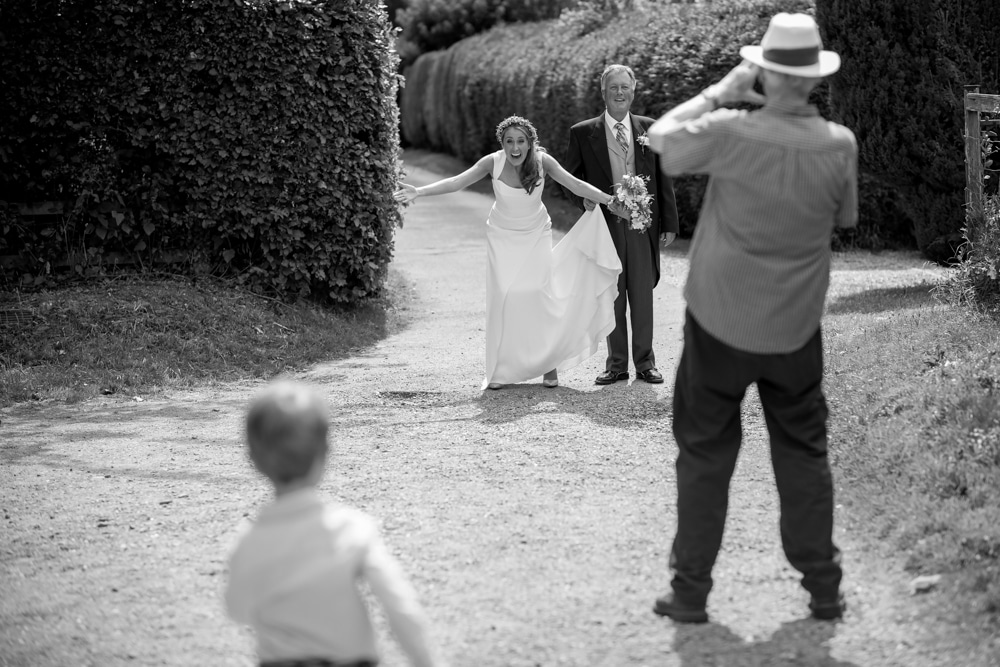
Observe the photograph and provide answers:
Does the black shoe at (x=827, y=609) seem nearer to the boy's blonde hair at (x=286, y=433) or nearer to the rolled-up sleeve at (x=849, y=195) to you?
the rolled-up sleeve at (x=849, y=195)

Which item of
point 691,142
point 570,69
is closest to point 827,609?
point 691,142

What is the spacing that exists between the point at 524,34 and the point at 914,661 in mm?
25009

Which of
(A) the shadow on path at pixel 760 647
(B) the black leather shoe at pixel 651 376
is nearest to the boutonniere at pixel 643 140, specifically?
(B) the black leather shoe at pixel 651 376

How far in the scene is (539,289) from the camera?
8844mm

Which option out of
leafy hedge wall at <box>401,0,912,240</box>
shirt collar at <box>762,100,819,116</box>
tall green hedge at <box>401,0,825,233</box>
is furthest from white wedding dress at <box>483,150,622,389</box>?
tall green hedge at <box>401,0,825,233</box>

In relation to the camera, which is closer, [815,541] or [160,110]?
[815,541]

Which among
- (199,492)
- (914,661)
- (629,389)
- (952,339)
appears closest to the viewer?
(914,661)

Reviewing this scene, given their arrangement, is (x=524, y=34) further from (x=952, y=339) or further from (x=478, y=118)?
(x=952, y=339)

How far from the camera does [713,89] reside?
4145 millimetres

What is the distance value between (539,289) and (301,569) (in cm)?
607

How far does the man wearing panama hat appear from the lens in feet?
13.5

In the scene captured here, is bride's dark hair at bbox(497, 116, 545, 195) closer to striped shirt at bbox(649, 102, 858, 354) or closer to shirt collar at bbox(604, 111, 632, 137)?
shirt collar at bbox(604, 111, 632, 137)

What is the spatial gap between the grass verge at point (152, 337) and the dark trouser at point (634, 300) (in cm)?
291

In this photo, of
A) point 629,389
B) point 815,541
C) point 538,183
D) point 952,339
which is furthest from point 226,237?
point 815,541
